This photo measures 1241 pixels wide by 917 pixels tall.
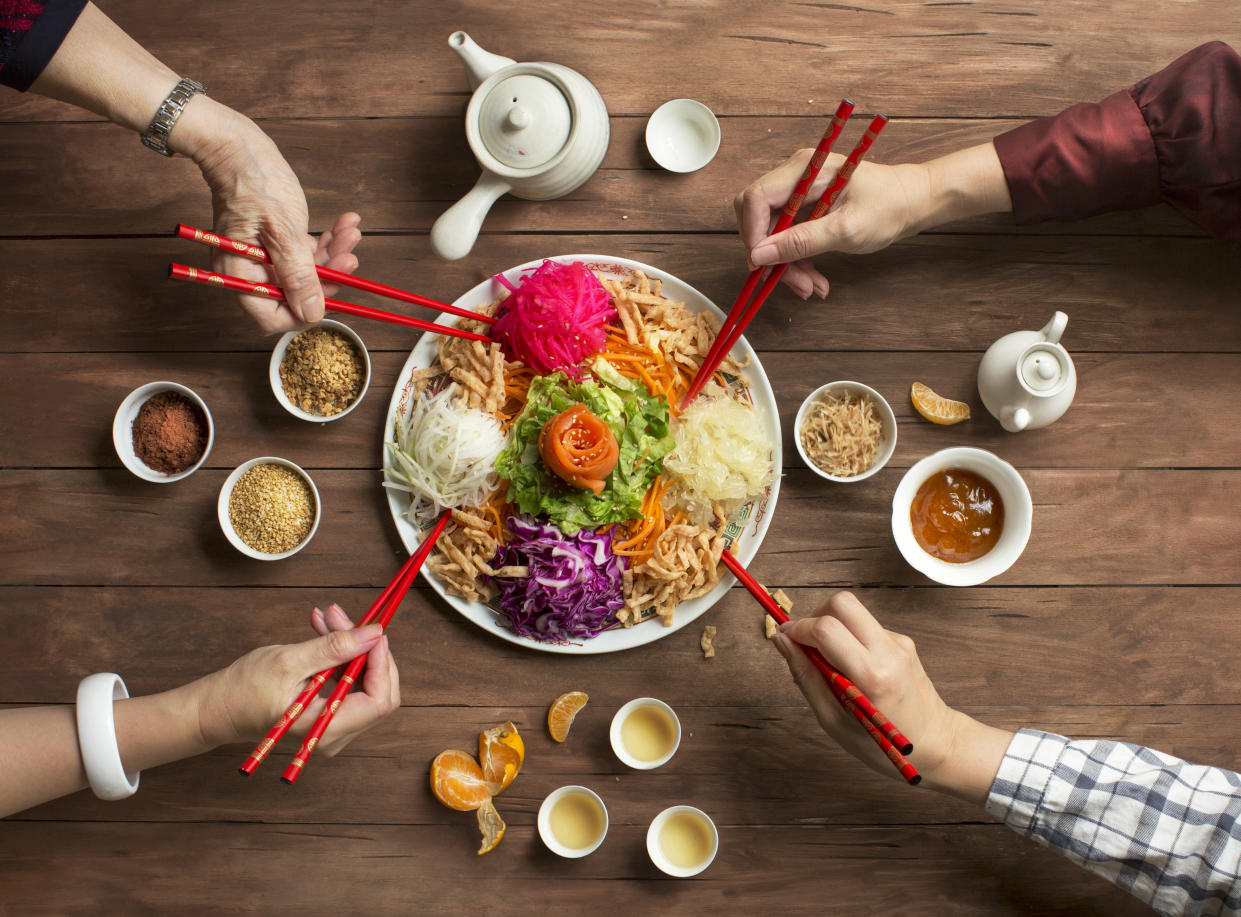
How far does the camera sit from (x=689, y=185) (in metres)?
2.55

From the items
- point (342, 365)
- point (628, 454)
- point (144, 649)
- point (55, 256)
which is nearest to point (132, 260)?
point (55, 256)

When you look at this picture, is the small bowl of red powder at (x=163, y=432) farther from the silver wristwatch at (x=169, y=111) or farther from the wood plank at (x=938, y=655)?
the silver wristwatch at (x=169, y=111)

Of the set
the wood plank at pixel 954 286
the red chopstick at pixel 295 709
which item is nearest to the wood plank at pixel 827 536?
the red chopstick at pixel 295 709

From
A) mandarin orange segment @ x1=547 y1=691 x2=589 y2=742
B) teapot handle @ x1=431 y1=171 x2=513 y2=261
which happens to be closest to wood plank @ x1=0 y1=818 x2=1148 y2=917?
mandarin orange segment @ x1=547 y1=691 x2=589 y2=742

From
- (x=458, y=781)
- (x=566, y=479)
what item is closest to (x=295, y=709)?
(x=458, y=781)

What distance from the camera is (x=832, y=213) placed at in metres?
2.18

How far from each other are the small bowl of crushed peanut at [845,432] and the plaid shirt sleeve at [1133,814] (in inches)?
33.9

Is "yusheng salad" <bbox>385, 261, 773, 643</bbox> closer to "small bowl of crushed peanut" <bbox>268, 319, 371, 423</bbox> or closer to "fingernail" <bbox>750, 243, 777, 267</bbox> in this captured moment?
"small bowl of crushed peanut" <bbox>268, 319, 371, 423</bbox>

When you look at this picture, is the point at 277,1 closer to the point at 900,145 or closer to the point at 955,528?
the point at 900,145

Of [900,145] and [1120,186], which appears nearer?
[1120,186]

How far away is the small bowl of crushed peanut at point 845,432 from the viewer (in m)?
2.37

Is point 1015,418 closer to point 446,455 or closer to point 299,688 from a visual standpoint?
point 446,455

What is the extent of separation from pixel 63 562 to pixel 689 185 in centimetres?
233

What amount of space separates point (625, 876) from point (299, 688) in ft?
3.86
